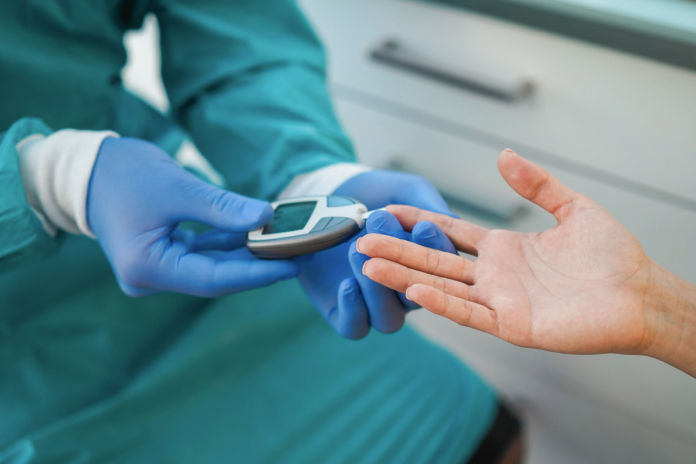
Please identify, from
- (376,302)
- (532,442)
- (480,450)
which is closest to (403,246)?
(376,302)

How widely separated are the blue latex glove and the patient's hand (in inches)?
4.7

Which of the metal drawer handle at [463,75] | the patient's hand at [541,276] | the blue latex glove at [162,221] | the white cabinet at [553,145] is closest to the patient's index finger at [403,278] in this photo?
the patient's hand at [541,276]

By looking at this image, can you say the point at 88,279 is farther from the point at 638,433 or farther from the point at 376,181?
the point at 638,433

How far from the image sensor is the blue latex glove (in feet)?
1.44

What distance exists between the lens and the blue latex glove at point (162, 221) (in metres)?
0.44

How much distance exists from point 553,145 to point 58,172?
0.59 meters

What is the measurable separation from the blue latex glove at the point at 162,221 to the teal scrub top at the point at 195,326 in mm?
66

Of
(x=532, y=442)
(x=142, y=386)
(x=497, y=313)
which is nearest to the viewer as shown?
(x=497, y=313)

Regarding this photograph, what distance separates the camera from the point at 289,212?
47cm

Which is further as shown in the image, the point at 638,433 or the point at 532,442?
the point at 532,442

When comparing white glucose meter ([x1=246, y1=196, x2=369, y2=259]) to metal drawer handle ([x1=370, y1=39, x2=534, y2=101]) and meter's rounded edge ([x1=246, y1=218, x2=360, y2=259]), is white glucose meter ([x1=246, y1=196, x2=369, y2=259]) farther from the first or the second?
metal drawer handle ([x1=370, y1=39, x2=534, y2=101])

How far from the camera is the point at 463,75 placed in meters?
0.72

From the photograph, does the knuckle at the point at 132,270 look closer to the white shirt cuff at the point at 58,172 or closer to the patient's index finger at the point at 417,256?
→ the white shirt cuff at the point at 58,172

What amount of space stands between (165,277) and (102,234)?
0.07 metres
